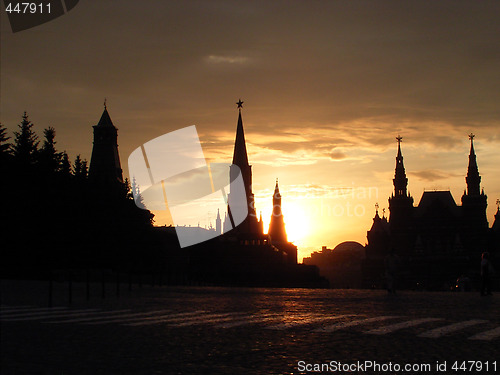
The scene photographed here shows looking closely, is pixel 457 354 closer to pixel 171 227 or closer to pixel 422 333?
pixel 422 333

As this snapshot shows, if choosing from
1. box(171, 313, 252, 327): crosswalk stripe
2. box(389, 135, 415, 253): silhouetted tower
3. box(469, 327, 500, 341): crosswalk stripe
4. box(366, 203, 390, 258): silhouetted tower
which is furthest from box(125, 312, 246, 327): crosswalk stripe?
box(366, 203, 390, 258): silhouetted tower

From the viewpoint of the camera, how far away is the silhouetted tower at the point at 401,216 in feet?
465

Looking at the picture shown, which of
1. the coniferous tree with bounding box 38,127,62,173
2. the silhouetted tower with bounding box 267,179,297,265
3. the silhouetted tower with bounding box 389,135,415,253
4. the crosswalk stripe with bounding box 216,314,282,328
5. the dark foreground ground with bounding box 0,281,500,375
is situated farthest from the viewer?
the silhouetted tower with bounding box 267,179,297,265

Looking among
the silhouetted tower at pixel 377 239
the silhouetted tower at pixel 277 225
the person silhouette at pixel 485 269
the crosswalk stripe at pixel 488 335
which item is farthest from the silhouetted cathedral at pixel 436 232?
the crosswalk stripe at pixel 488 335

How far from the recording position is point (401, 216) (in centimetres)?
14262

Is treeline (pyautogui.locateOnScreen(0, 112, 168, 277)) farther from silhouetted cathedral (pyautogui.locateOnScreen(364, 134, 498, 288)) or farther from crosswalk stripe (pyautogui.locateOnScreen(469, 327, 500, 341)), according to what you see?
silhouetted cathedral (pyautogui.locateOnScreen(364, 134, 498, 288))

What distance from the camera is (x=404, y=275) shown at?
13612 centimetres

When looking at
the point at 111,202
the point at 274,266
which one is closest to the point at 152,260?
the point at 111,202

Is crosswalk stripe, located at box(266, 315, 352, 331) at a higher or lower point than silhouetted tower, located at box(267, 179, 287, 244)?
lower

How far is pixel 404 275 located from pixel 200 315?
4911 inches

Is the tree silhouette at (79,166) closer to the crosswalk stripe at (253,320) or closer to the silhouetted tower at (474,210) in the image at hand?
the crosswalk stripe at (253,320)

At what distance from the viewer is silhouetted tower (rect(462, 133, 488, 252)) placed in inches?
5453

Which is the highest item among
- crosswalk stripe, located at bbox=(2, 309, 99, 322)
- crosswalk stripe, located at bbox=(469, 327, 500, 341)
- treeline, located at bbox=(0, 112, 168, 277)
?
treeline, located at bbox=(0, 112, 168, 277)

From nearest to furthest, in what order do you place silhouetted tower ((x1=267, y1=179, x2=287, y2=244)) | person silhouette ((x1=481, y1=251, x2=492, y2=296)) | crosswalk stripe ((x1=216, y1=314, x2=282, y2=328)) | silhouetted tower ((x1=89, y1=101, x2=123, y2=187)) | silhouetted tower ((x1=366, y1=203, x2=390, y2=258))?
1. crosswalk stripe ((x1=216, y1=314, x2=282, y2=328))
2. person silhouette ((x1=481, y1=251, x2=492, y2=296))
3. silhouetted tower ((x1=89, y1=101, x2=123, y2=187))
4. silhouetted tower ((x1=366, y1=203, x2=390, y2=258))
5. silhouetted tower ((x1=267, y1=179, x2=287, y2=244))
